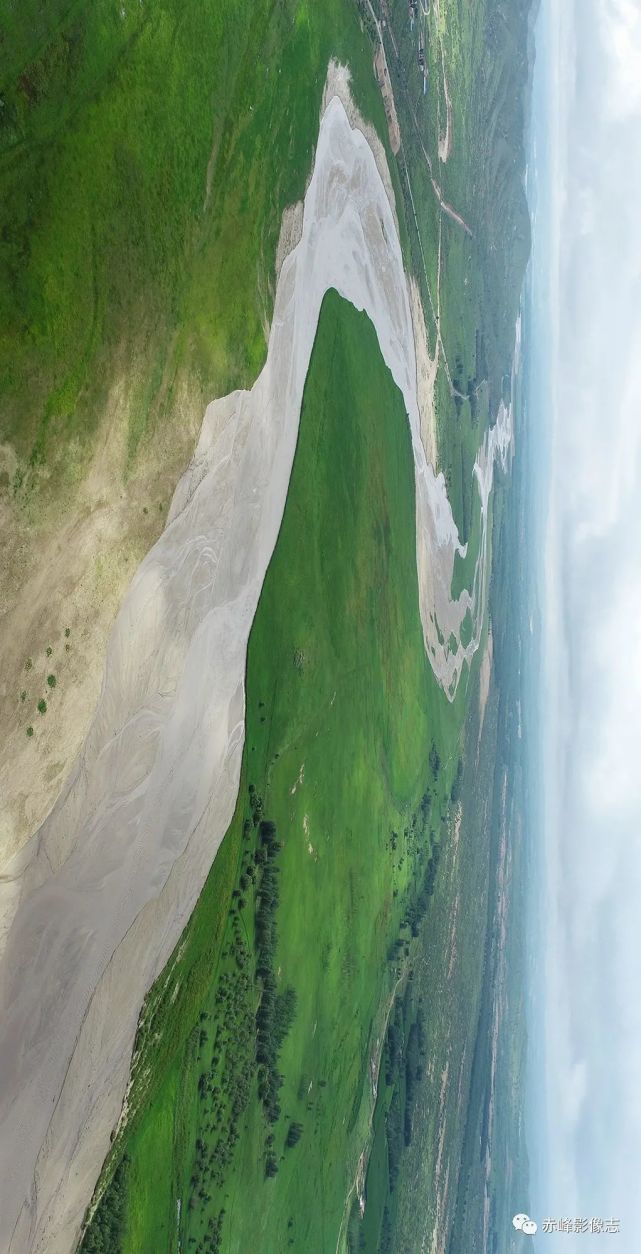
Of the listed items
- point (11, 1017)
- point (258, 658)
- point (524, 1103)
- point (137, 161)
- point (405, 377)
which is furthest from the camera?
point (524, 1103)

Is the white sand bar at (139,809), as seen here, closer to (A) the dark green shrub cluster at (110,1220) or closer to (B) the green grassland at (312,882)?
(A) the dark green shrub cluster at (110,1220)

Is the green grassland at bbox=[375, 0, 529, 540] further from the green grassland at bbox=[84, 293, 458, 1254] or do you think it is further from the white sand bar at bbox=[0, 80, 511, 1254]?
the white sand bar at bbox=[0, 80, 511, 1254]

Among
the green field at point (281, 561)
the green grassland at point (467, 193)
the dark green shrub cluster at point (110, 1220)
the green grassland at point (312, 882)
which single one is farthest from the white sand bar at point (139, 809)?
the green grassland at point (467, 193)

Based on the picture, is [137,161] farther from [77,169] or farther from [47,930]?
[47,930]

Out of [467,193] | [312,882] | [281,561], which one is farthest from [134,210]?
[467,193]

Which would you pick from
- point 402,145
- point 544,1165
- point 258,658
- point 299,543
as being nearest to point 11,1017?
point 258,658

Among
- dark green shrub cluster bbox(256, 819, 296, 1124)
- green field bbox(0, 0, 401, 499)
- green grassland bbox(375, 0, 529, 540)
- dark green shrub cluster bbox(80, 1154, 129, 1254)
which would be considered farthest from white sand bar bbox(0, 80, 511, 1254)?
green grassland bbox(375, 0, 529, 540)
